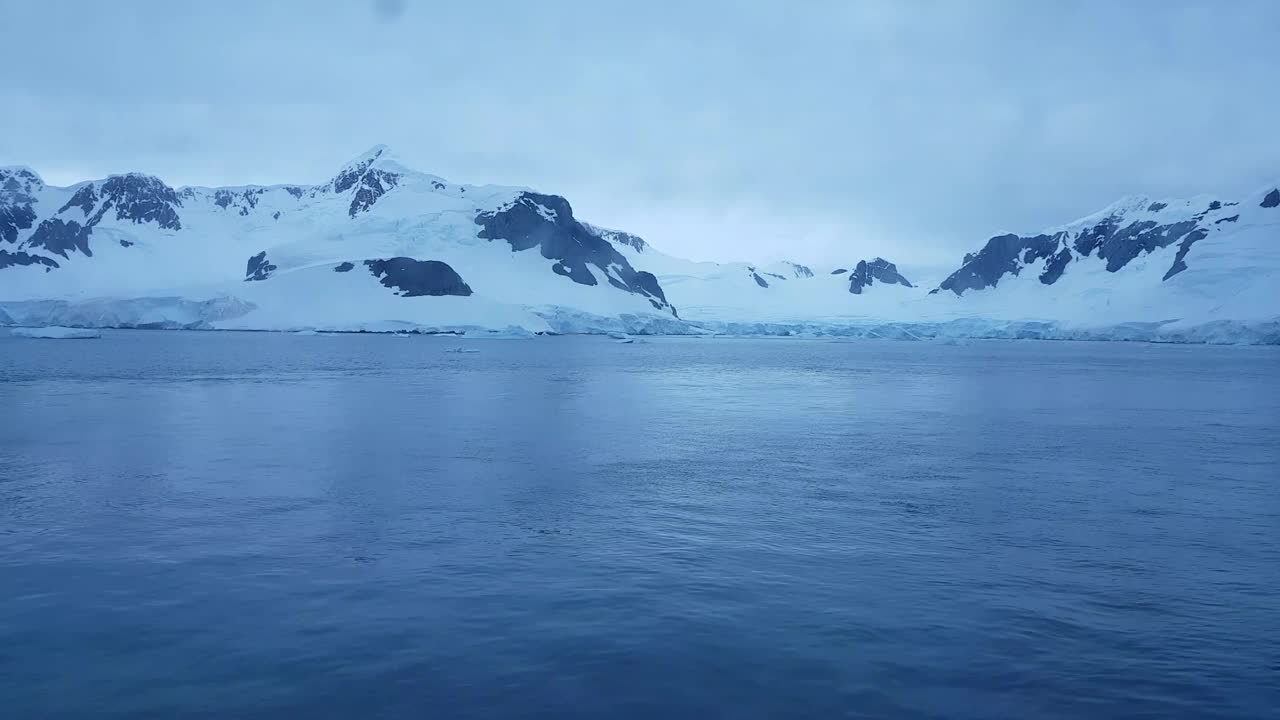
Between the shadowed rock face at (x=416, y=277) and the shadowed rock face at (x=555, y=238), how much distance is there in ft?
123

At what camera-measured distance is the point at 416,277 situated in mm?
137875

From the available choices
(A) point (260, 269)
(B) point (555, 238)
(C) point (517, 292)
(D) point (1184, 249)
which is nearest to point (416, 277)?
(C) point (517, 292)

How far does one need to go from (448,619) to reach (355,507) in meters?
6.13

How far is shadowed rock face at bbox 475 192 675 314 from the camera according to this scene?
17988 cm

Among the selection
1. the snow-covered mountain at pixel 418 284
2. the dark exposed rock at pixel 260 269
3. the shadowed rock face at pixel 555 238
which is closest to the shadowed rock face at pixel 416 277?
the snow-covered mountain at pixel 418 284

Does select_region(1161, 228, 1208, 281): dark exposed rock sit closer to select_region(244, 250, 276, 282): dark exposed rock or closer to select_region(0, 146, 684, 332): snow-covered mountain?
select_region(0, 146, 684, 332): snow-covered mountain

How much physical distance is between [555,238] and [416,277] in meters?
53.8

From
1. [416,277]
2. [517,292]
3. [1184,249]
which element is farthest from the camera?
[1184,249]

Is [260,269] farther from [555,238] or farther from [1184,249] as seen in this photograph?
[1184,249]

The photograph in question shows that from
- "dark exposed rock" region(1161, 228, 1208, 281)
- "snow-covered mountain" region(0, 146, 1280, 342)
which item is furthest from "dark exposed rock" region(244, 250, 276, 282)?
"dark exposed rock" region(1161, 228, 1208, 281)

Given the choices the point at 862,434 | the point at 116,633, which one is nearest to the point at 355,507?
the point at 116,633

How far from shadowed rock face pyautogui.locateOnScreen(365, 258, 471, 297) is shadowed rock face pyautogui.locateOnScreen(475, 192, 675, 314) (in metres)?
37.4

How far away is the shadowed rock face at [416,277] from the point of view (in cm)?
13512

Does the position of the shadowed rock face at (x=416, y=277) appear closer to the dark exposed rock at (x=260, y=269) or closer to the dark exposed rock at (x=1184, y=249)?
the dark exposed rock at (x=260, y=269)
